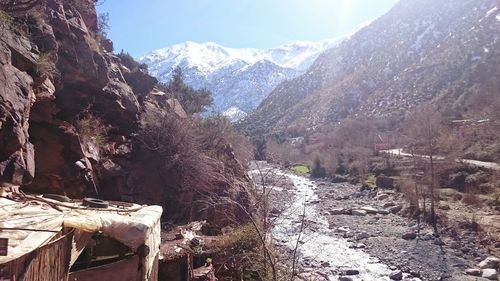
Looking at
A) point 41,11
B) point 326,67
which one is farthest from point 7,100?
point 326,67

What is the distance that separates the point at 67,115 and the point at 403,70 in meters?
103

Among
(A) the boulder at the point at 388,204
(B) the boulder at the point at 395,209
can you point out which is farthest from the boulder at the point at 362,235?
(A) the boulder at the point at 388,204

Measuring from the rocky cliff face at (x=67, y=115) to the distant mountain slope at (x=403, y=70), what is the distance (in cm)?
5402

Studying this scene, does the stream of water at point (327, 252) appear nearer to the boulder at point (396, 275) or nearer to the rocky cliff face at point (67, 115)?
the boulder at point (396, 275)

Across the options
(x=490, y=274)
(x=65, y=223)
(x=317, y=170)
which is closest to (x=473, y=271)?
(x=490, y=274)

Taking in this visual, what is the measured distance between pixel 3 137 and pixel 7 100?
0.80 metres

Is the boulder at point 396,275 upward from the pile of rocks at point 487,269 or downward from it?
downward

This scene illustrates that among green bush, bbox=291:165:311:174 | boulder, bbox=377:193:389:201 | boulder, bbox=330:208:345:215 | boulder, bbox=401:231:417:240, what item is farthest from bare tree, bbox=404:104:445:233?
green bush, bbox=291:165:311:174

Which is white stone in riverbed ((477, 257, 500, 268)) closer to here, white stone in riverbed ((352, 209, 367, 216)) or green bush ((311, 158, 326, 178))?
white stone in riverbed ((352, 209, 367, 216))

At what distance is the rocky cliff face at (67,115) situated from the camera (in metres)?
9.61

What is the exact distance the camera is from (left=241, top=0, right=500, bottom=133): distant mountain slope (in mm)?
77438

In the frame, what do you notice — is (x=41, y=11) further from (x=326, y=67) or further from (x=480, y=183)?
(x=326, y=67)

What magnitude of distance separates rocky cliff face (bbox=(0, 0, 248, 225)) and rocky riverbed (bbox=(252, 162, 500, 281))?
592cm

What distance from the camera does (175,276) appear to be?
11.1 meters
